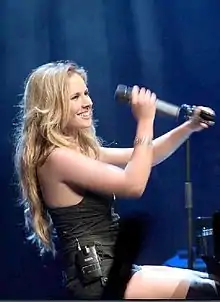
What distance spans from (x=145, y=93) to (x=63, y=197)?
30cm

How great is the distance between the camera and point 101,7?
3.49ft

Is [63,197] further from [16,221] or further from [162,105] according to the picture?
[162,105]

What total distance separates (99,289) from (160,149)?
14.5 inches

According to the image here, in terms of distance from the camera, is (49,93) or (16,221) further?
(16,221)

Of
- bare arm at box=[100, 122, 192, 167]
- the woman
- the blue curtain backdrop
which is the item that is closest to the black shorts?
the woman

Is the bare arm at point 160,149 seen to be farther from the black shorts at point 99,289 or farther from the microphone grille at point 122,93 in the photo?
the black shorts at point 99,289

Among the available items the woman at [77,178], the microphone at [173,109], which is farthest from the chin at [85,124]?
the microphone at [173,109]

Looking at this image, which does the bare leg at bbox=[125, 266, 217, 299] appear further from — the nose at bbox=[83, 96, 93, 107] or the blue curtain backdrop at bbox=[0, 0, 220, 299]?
the nose at bbox=[83, 96, 93, 107]

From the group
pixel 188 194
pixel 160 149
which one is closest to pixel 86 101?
pixel 160 149

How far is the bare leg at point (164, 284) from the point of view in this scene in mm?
947

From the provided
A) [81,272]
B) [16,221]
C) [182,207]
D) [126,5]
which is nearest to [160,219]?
[182,207]

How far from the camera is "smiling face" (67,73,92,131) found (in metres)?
0.95

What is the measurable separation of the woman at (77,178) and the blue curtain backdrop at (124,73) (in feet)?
0.28

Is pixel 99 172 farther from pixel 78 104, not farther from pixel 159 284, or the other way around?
pixel 159 284
